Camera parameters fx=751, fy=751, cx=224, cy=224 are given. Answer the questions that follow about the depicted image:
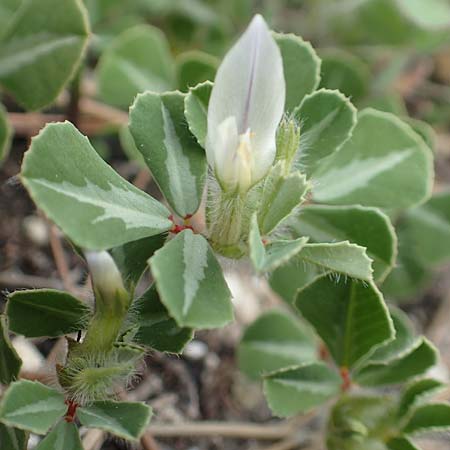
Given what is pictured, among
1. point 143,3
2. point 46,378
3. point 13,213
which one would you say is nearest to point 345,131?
point 46,378

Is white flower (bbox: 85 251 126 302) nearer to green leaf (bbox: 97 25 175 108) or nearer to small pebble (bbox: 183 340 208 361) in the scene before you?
small pebble (bbox: 183 340 208 361)

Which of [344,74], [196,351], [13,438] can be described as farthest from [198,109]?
[344,74]

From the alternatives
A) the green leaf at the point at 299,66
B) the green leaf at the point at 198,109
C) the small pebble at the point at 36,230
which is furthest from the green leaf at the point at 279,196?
the small pebble at the point at 36,230

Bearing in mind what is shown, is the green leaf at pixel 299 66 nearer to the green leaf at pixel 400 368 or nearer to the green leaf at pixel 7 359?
the green leaf at pixel 400 368

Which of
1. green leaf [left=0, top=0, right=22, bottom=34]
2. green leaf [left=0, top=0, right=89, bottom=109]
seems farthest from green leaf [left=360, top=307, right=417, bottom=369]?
green leaf [left=0, top=0, right=22, bottom=34]

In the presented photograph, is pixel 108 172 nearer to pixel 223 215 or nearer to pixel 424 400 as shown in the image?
pixel 223 215

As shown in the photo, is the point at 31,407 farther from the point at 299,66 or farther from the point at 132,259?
the point at 299,66
